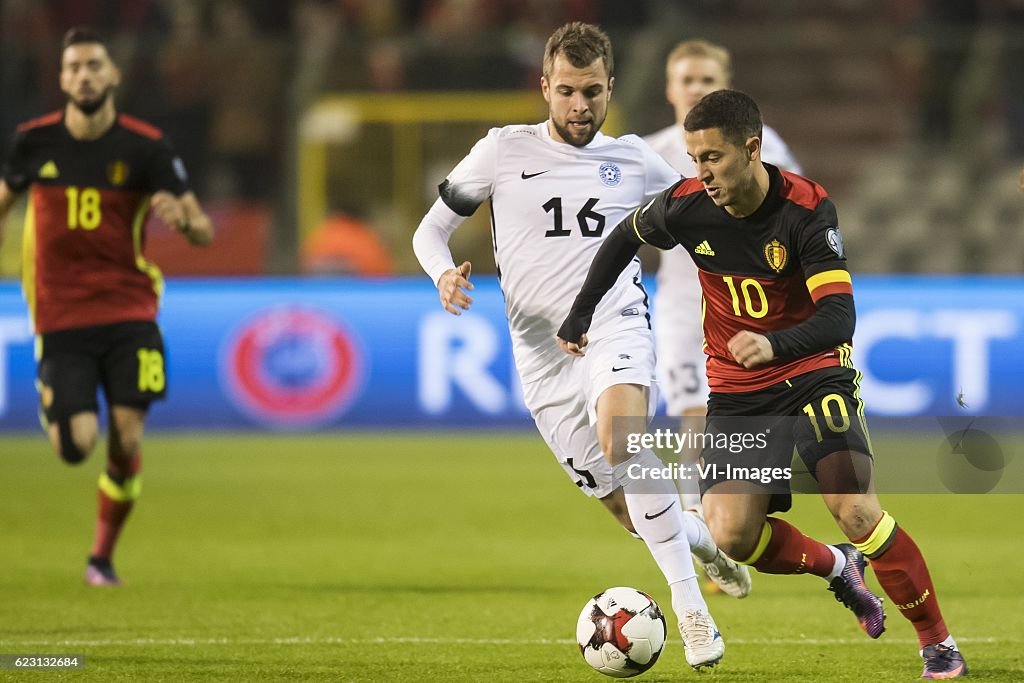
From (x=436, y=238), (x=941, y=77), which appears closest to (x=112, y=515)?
(x=436, y=238)

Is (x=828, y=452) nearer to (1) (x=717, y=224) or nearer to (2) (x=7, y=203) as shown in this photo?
(1) (x=717, y=224)

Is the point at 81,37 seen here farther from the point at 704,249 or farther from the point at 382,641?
the point at 704,249

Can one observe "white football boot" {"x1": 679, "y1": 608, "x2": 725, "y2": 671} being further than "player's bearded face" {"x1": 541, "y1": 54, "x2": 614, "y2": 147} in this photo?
No

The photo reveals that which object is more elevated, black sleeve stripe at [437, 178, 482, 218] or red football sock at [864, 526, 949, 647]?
black sleeve stripe at [437, 178, 482, 218]

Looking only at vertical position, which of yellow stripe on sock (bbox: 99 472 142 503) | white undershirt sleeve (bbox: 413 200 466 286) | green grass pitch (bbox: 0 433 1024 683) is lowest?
green grass pitch (bbox: 0 433 1024 683)

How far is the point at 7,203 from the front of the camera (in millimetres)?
8008

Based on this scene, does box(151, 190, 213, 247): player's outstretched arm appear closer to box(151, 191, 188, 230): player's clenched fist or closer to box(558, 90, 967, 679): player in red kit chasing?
box(151, 191, 188, 230): player's clenched fist

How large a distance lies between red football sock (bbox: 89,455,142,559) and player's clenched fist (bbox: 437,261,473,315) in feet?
9.03

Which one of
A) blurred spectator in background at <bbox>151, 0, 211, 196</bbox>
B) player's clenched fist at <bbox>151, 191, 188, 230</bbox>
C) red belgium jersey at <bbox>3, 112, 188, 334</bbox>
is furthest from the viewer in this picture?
blurred spectator in background at <bbox>151, 0, 211, 196</bbox>

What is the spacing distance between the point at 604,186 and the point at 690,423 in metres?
1.81

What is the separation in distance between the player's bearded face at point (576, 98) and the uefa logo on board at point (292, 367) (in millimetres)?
7145

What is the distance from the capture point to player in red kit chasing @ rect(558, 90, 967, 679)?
5.23 m

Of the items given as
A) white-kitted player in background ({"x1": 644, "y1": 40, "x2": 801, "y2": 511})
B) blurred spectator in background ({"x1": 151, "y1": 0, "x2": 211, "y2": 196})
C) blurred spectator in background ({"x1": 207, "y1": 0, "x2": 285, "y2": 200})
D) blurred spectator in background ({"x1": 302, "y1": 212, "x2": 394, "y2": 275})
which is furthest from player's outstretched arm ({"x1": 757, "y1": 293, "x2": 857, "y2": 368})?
blurred spectator in background ({"x1": 151, "y1": 0, "x2": 211, "y2": 196})

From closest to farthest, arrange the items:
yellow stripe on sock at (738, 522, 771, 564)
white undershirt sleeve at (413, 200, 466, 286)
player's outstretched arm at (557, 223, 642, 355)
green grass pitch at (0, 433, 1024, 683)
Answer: yellow stripe on sock at (738, 522, 771, 564) → player's outstretched arm at (557, 223, 642, 355) → green grass pitch at (0, 433, 1024, 683) → white undershirt sleeve at (413, 200, 466, 286)
